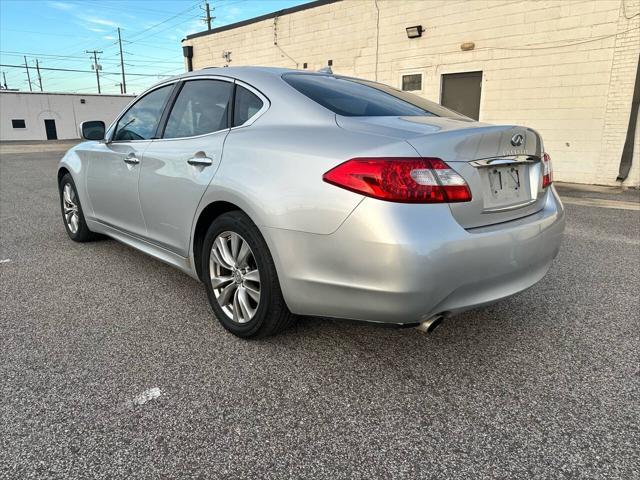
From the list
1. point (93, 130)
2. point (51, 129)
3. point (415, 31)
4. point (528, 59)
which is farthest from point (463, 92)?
point (51, 129)

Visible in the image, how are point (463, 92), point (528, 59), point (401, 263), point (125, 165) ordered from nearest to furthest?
1. point (401, 263)
2. point (125, 165)
3. point (528, 59)
4. point (463, 92)

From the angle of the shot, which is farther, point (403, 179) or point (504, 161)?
point (504, 161)

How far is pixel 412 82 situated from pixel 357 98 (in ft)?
35.8

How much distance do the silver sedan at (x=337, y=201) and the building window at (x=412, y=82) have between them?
1017 cm

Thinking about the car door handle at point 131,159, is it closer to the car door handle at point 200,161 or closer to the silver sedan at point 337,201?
the silver sedan at point 337,201

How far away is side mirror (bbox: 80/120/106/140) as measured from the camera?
4.30 m

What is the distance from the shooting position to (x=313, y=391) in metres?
2.29

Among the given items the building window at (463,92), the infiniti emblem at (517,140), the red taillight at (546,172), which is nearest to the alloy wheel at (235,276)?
the infiniti emblem at (517,140)

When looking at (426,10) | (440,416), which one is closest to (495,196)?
(440,416)

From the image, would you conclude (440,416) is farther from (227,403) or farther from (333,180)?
(333,180)

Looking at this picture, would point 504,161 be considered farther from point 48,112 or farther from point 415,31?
point 48,112

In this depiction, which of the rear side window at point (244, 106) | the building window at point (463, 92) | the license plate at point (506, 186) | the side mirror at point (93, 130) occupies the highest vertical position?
the building window at point (463, 92)

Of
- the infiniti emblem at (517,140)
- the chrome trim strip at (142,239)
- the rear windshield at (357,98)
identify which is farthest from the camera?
the chrome trim strip at (142,239)

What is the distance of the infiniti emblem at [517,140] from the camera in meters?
2.40
